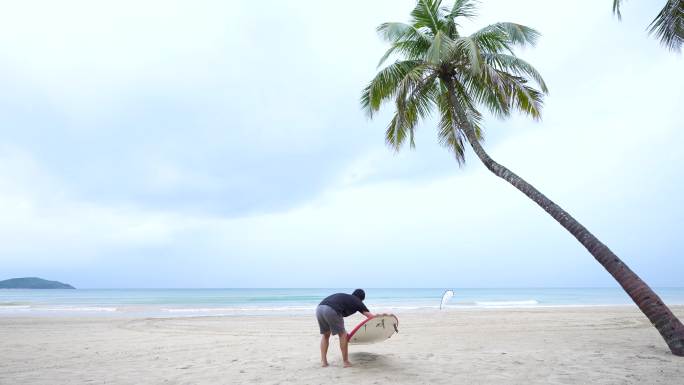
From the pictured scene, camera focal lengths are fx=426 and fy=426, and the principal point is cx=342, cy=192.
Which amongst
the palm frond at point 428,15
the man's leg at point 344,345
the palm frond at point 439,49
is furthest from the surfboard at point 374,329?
the palm frond at point 428,15

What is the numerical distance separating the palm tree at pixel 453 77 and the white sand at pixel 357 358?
318cm

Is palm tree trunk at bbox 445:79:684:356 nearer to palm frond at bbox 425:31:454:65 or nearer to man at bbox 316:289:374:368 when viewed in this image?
palm frond at bbox 425:31:454:65

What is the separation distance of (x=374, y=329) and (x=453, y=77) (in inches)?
271

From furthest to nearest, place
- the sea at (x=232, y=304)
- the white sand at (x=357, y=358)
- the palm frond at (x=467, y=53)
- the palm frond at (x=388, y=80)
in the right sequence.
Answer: the sea at (x=232, y=304), the palm frond at (x=388, y=80), the palm frond at (x=467, y=53), the white sand at (x=357, y=358)

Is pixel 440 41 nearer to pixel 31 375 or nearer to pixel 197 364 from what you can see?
pixel 197 364

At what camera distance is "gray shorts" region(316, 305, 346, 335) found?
6.05 metres

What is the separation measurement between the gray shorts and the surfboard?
26 cm

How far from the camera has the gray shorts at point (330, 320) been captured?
605 cm

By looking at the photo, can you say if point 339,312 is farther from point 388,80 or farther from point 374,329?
point 388,80

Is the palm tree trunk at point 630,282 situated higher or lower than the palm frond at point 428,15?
lower

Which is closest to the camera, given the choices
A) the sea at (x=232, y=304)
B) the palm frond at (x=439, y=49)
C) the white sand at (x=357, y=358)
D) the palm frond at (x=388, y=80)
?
the white sand at (x=357, y=358)

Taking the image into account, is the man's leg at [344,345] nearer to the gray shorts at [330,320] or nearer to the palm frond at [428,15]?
the gray shorts at [330,320]

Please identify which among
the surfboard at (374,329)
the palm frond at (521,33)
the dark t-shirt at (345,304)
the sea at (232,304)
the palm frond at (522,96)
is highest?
the palm frond at (521,33)

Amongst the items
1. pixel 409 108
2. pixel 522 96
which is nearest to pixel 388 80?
pixel 409 108
